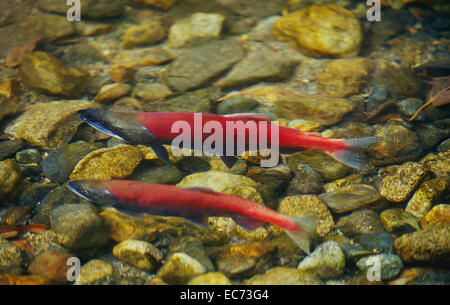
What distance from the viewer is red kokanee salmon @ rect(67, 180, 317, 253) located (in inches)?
120

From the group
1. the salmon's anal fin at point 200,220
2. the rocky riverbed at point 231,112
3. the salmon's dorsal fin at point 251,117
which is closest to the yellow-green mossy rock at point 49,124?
the rocky riverbed at point 231,112

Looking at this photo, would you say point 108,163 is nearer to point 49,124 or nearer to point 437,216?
point 49,124

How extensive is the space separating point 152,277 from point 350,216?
1.94m

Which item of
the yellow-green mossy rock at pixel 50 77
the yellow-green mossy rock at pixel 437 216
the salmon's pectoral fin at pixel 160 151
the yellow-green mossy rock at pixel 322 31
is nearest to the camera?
the yellow-green mossy rock at pixel 437 216

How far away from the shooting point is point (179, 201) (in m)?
3.09

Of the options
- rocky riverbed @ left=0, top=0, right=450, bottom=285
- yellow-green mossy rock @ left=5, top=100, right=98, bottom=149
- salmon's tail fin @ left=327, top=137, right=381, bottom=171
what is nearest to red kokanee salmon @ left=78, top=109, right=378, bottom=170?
salmon's tail fin @ left=327, top=137, right=381, bottom=171

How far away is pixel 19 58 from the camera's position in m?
6.07

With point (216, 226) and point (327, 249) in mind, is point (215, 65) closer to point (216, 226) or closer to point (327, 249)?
point (216, 226)

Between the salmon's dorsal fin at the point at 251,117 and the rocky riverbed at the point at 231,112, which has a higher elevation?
the salmon's dorsal fin at the point at 251,117

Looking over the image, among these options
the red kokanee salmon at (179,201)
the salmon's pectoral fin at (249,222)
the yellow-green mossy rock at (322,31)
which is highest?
the yellow-green mossy rock at (322,31)

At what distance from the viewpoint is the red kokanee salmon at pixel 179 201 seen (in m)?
3.06

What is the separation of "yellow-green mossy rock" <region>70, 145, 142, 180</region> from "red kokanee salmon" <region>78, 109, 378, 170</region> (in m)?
0.40

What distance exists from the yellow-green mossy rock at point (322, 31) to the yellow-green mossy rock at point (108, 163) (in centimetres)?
349

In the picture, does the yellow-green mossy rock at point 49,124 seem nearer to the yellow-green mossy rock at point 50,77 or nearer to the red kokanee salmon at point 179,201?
the yellow-green mossy rock at point 50,77
